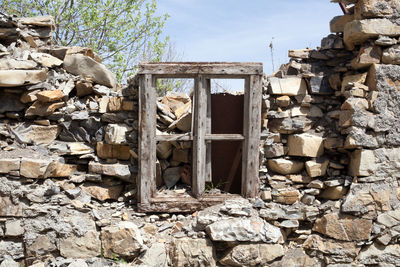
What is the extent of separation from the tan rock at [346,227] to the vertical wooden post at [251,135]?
772mm

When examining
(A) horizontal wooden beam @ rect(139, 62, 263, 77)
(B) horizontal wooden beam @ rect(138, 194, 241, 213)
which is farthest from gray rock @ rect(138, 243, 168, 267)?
(A) horizontal wooden beam @ rect(139, 62, 263, 77)

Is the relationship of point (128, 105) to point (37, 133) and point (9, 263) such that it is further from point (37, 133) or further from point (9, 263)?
point (9, 263)

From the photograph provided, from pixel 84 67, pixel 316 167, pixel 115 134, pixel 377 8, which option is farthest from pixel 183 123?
pixel 377 8

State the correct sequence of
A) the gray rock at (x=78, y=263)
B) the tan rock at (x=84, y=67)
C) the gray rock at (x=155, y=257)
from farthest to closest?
the tan rock at (x=84, y=67), the gray rock at (x=155, y=257), the gray rock at (x=78, y=263)

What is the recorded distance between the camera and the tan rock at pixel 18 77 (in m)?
3.67

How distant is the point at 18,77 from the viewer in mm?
3711

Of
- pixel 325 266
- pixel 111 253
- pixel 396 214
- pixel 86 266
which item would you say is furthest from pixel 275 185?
pixel 86 266

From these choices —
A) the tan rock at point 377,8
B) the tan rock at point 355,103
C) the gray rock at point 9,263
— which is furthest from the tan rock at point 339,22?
the gray rock at point 9,263

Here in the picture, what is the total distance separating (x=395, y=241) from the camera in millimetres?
3699

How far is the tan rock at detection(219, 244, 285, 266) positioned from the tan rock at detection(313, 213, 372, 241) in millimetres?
522

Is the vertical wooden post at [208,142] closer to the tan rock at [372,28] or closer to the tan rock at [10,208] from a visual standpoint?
the tan rock at [372,28]

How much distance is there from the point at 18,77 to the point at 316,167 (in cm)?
318

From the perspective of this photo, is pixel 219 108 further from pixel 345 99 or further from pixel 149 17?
pixel 149 17

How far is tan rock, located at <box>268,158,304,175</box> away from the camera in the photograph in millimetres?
3855
